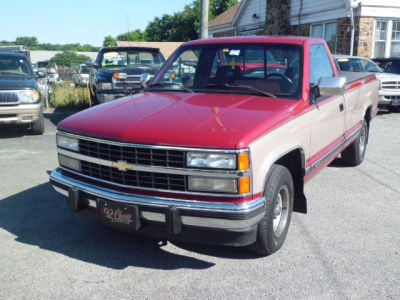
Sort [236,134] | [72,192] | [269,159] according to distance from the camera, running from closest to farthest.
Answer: [236,134] → [269,159] → [72,192]

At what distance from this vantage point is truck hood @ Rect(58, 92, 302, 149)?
3.09m

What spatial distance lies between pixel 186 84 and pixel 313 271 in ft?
7.71

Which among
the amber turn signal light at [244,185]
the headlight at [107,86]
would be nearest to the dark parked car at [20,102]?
the headlight at [107,86]

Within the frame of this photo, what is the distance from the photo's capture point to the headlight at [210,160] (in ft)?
9.82

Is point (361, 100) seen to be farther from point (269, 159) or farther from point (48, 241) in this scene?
point (48, 241)

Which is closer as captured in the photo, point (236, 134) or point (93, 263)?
point (236, 134)

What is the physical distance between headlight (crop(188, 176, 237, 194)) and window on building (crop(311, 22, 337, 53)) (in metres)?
15.2

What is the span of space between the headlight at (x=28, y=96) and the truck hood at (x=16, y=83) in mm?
95

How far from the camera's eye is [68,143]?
12.4ft

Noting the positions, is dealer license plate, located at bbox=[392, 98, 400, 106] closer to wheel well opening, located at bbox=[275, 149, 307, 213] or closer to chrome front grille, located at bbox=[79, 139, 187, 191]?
wheel well opening, located at bbox=[275, 149, 307, 213]

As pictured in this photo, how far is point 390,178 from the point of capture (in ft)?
19.9

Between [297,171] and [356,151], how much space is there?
9.46 ft

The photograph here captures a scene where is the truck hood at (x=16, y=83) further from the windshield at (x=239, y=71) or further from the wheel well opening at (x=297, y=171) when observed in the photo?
the wheel well opening at (x=297, y=171)

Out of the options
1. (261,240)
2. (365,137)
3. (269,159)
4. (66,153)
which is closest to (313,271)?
(261,240)
